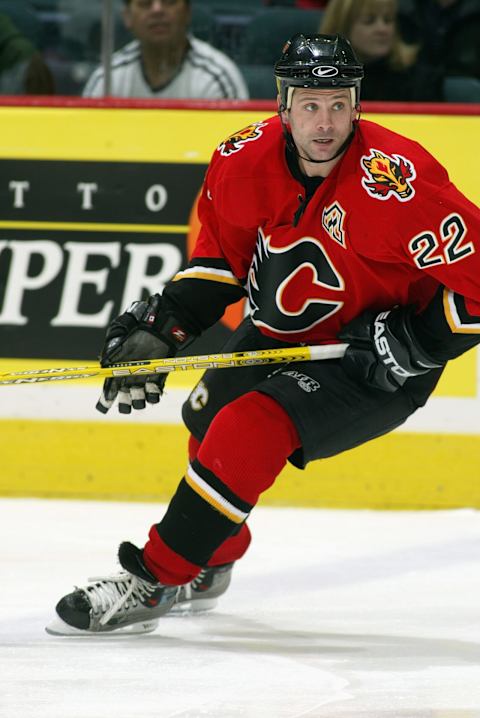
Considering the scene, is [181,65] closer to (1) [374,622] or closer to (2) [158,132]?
(2) [158,132]

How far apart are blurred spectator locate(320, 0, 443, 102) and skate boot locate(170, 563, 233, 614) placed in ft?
5.23

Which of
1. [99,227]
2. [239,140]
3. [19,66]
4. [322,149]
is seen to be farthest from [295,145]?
[19,66]

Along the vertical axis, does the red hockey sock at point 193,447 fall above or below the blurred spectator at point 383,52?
below

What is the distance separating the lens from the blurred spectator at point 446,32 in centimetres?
387

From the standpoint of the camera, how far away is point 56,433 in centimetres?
385

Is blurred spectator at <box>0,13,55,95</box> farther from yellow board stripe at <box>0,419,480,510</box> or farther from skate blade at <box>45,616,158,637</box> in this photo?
skate blade at <box>45,616,158,637</box>

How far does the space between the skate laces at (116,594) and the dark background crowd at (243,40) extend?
5.65ft

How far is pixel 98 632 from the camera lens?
262cm

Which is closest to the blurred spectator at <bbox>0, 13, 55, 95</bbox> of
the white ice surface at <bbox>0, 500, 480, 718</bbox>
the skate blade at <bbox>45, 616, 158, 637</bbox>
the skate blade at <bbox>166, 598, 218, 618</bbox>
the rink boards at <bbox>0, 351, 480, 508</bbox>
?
the rink boards at <bbox>0, 351, 480, 508</bbox>

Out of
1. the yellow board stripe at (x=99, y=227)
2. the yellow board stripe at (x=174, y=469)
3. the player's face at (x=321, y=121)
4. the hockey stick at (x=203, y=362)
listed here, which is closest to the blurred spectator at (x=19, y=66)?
the yellow board stripe at (x=99, y=227)

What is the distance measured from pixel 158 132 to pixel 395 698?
2052mm

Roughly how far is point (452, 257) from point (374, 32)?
63.9 inches

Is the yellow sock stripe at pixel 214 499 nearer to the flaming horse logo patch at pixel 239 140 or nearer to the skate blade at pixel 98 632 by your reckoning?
the skate blade at pixel 98 632

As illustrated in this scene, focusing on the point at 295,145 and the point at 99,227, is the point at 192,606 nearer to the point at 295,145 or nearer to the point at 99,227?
the point at 295,145
